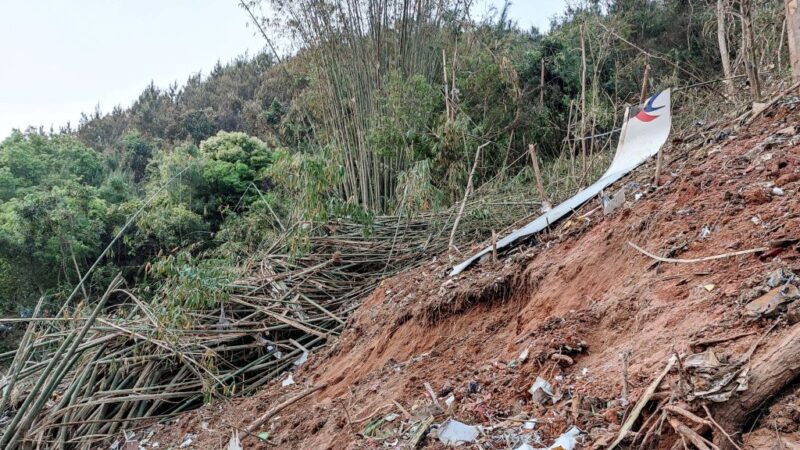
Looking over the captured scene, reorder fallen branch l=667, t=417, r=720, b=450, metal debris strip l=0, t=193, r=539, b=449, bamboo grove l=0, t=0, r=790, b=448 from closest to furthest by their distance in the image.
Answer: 1. fallen branch l=667, t=417, r=720, b=450
2. metal debris strip l=0, t=193, r=539, b=449
3. bamboo grove l=0, t=0, r=790, b=448

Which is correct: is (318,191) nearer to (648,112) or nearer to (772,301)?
(648,112)

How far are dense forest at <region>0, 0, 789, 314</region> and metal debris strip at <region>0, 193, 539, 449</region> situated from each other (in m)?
0.21

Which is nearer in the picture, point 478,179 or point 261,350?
point 261,350

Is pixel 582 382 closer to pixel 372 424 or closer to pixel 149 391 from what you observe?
pixel 372 424

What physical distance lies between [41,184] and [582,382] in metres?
11.4

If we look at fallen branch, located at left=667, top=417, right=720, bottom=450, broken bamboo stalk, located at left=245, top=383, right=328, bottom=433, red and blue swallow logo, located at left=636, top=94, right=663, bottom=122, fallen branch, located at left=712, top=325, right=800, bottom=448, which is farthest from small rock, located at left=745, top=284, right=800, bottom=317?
red and blue swallow logo, located at left=636, top=94, right=663, bottom=122

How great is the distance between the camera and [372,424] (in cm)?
197

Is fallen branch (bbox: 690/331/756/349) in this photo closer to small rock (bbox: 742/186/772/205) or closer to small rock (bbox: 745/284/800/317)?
small rock (bbox: 745/284/800/317)

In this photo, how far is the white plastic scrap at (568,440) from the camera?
4.23 feet

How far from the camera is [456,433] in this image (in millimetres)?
1561

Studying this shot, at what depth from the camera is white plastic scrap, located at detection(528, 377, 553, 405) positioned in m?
1.56

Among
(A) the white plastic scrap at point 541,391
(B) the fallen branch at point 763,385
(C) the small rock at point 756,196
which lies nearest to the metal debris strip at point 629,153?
(C) the small rock at point 756,196

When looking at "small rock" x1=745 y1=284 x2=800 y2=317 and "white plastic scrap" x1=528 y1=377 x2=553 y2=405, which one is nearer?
"small rock" x1=745 y1=284 x2=800 y2=317

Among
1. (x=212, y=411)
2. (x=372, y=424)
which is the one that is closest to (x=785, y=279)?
(x=372, y=424)
